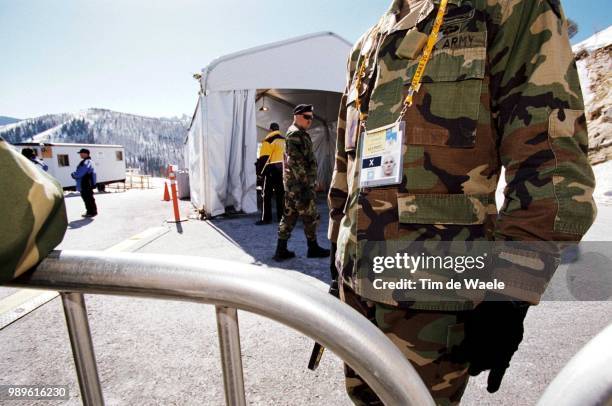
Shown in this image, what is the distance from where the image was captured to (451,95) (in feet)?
2.93

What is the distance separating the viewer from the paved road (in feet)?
5.32

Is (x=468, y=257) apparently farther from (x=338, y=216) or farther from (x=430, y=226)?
(x=338, y=216)

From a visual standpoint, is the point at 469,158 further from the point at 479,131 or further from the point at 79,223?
the point at 79,223

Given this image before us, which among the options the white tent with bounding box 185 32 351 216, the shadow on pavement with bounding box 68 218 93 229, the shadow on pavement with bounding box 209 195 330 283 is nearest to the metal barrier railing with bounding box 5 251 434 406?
the shadow on pavement with bounding box 209 195 330 283

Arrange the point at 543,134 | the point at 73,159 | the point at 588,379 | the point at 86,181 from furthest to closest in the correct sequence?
the point at 73,159
the point at 86,181
the point at 543,134
the point at 588,379

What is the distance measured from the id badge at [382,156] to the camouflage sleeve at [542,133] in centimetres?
26

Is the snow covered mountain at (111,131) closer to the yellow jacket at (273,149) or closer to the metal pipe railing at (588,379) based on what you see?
the yellow jacket at (273,149)

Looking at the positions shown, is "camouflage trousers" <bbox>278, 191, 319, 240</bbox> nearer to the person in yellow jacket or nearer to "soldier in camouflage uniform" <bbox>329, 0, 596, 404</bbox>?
the person in yellow jacket

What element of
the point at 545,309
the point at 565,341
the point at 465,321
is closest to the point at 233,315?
the point at 465,321

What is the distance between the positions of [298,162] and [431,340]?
2891 mm

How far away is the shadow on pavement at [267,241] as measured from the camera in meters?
3.44

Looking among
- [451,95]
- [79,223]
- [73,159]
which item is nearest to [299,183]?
[451,95]

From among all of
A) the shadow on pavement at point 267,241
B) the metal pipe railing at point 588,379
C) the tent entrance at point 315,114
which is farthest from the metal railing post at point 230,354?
the tent entrance at point 315,114

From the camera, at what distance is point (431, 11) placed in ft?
3.00
